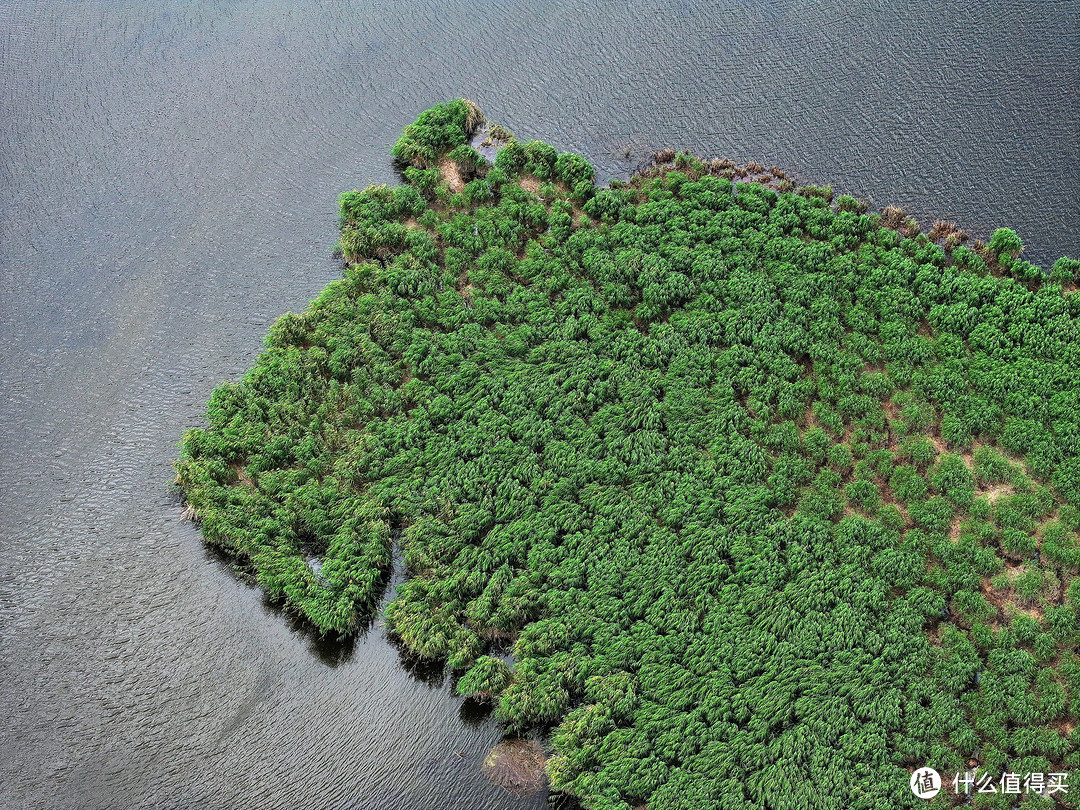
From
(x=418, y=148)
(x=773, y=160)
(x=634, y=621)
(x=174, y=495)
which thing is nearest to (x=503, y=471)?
(x=634, y=621)

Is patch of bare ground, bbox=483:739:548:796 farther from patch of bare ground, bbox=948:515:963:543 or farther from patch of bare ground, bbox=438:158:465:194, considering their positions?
patch of bare ground, bbox=438:158:465:194

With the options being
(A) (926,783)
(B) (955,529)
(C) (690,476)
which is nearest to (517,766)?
(C) (690,476)

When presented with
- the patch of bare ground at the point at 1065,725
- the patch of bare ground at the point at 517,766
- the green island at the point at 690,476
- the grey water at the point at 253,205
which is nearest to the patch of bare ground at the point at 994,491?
the green island at the point at 690,476

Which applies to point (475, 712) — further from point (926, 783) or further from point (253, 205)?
point (253, 205)

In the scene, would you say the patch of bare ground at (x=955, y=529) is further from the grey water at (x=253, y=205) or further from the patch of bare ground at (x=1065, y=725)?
the grey water at (x=253, y=205)

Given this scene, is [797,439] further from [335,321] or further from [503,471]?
[335,321]

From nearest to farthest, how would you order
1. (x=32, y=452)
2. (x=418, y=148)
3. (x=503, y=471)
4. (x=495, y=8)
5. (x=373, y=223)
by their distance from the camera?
(x=503, y=471)
(x=32, y=452)
(x=373, y=223)
(x=418, y=148)
(x=495, y=8)

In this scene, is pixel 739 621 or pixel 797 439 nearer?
pixel 739 621
